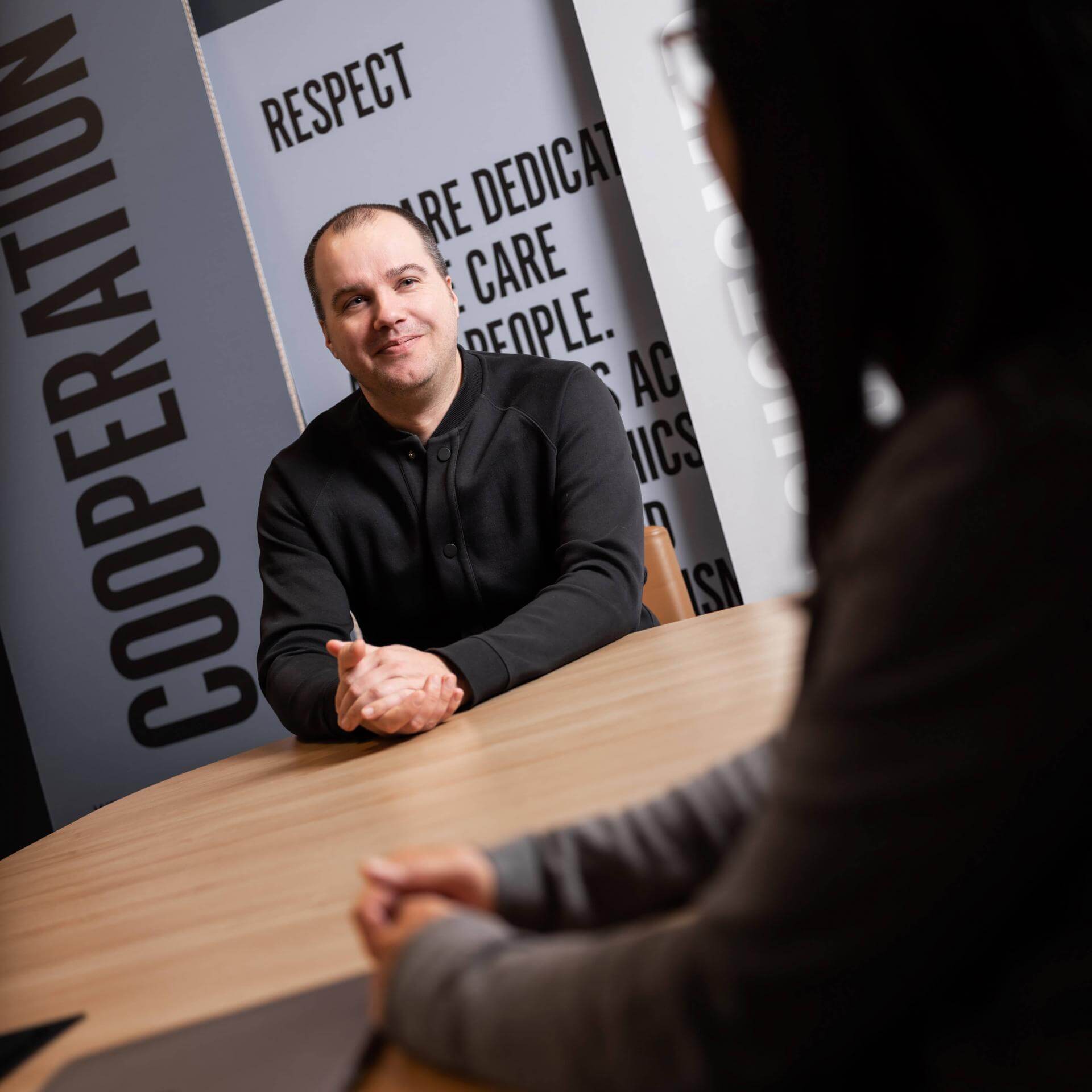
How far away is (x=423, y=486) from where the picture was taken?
6.30ft

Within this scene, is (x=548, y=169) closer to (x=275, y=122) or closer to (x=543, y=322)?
(x=543, y=322)

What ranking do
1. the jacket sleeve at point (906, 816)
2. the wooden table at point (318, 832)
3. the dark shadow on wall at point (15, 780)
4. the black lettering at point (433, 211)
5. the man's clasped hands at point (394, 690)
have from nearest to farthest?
the jacket sleeve at point (906, 816) < the wooden table at point (318, 832) < the man's clasped hands at point (394, 690) < the black lettering at point (433, 211) < the dark shadow on wall at point (15, 780)

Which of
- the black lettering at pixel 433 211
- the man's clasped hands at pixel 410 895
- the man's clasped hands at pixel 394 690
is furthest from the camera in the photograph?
the black lettering at pixel 433 211

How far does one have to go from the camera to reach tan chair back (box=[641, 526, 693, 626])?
2.17m

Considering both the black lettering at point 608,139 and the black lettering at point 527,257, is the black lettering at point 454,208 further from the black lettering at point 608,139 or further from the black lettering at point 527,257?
the black lettering at point 608,139

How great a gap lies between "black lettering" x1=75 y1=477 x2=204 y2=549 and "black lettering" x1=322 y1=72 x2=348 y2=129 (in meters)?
1.30

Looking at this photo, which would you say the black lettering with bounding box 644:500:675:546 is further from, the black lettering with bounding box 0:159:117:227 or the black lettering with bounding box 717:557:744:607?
the black lettering with bounding box 0:159:117:227

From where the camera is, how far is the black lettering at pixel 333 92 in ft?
10.6

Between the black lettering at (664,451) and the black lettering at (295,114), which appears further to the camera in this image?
the black lettering at (295,114)

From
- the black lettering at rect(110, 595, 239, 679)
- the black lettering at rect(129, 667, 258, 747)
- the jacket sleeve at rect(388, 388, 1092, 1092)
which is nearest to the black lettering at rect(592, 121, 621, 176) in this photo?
the black lettering at rect(110, 595, 239, 679)

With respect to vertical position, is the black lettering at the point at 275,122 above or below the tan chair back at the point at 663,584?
above

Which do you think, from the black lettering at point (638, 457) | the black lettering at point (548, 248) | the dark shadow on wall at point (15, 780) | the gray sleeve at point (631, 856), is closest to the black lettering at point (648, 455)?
the black lettering at point (638, 457)

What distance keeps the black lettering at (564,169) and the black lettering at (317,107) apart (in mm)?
747

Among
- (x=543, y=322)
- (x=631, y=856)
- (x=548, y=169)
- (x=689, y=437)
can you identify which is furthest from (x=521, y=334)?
(x=631, y=856)
